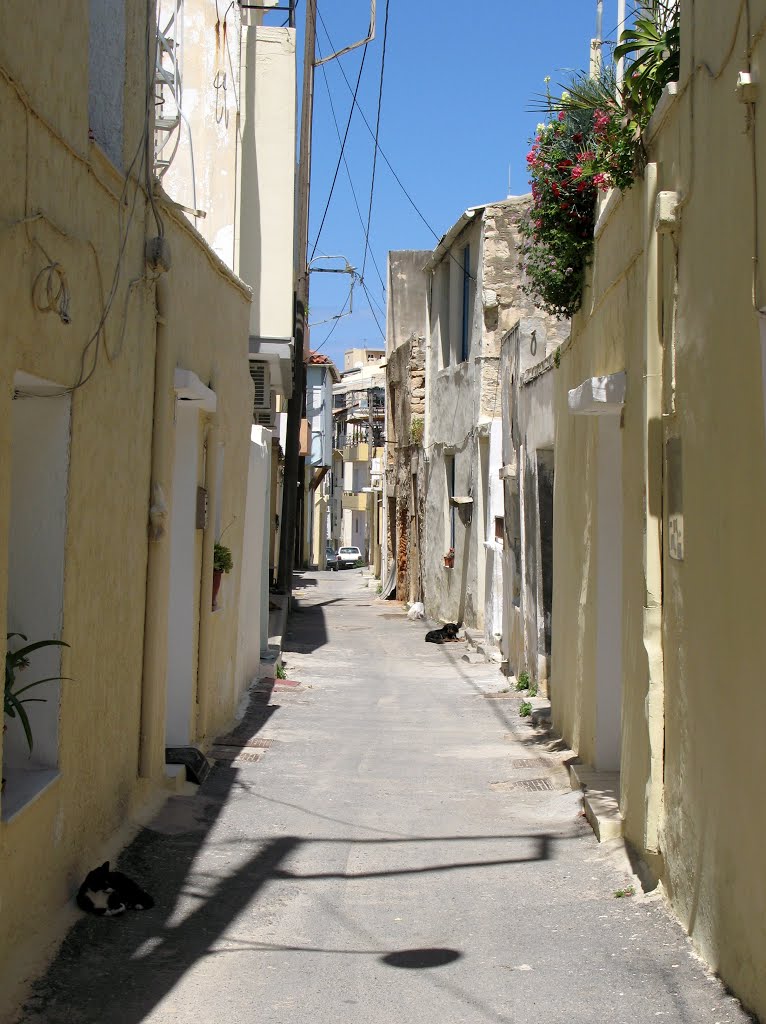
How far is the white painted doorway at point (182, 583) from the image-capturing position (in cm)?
857

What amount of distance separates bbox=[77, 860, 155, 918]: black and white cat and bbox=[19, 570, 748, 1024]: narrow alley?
0.18 ft

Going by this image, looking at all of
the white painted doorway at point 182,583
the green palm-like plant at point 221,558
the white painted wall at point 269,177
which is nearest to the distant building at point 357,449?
the white painted wall at point 269,177

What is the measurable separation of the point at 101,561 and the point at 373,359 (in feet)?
221

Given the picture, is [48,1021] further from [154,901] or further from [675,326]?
[675,326]

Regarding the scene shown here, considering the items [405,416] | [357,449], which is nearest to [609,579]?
[405,416]

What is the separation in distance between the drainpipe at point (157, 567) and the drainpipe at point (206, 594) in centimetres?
179

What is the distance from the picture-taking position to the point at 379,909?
223 inches

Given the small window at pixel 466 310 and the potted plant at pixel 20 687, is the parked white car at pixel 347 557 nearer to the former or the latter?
the small window at pixel 466 310

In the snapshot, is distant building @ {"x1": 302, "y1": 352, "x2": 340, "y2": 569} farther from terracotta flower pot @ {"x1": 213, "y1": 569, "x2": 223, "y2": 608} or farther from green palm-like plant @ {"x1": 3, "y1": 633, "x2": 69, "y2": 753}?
green palm-like plant @ {"x1": 3, "y1": 633, "x2": 69, "y2": 753}

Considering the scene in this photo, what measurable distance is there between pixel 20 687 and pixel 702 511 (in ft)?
9.90

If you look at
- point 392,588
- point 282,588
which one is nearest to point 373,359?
point 392,588

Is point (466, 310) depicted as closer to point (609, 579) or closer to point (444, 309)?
point (444, 309)

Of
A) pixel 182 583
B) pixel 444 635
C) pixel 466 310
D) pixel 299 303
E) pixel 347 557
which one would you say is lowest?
pixel 444 635

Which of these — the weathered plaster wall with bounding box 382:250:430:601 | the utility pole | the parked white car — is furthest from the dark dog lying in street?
the parked white car
